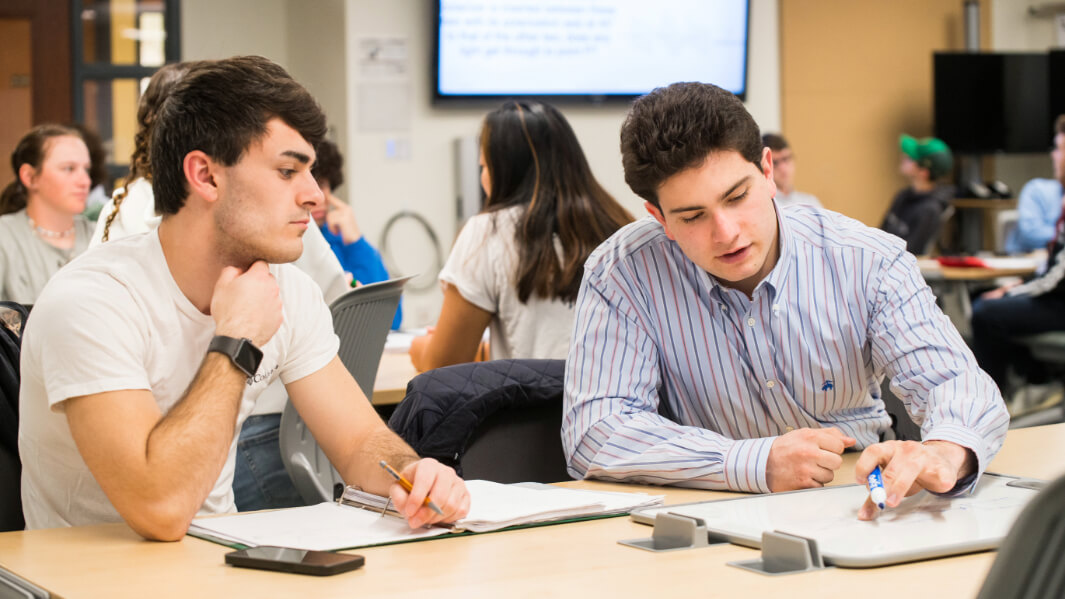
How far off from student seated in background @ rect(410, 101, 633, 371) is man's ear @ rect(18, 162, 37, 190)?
94.5 inches

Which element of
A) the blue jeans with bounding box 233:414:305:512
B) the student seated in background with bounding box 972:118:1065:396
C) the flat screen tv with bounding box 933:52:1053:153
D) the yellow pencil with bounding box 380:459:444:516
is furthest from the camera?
the flat screen tv with bounding box 933:52:1053:153

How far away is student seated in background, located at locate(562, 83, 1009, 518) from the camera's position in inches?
63.5

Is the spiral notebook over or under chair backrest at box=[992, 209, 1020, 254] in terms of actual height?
under

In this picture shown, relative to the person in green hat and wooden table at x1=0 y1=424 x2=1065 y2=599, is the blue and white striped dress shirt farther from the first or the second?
the person in green hat

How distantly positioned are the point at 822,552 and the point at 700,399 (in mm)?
716

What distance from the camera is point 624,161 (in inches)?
69.7

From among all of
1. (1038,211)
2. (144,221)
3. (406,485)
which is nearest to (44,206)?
(144,221)

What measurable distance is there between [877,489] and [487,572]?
0.46 m

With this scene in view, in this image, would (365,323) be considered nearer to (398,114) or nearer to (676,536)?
→ (676,536)

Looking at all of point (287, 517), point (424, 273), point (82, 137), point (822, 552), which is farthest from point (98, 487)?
point (424, 273)

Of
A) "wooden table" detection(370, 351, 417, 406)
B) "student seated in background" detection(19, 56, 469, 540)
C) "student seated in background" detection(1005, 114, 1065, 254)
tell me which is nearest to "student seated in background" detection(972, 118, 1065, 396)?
"student seated in background" detection(1005, 114, 1065, 254)

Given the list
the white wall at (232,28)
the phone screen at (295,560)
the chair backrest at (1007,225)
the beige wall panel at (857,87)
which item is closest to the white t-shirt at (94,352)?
the phone screen at (295,560)

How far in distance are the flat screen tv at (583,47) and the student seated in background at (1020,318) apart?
2.57 metres

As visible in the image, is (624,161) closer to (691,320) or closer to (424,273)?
(691,320)
